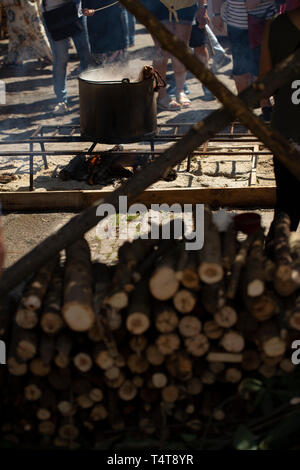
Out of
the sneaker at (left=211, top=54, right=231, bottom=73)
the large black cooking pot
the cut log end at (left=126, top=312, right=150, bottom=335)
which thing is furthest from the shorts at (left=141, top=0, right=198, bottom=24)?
the cut log end at (left=126, top=312, right=150, bottom=335)

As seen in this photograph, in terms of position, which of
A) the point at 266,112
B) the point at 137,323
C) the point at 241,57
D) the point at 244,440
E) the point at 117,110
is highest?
the point at 241,57

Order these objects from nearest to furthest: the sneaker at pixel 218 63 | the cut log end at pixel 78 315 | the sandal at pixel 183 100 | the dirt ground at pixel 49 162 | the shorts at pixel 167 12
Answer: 1. the cut log end at pixel 78 315
2. the dirt ground at pixel 49 162
3. the shorts at pixel 167 12
4. the sandal at pixel 183 100
5. the sneaker at pixel 218 63

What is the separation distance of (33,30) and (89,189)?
18.3ft

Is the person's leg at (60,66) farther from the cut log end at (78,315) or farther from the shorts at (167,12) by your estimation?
the cut log end at (78,315)

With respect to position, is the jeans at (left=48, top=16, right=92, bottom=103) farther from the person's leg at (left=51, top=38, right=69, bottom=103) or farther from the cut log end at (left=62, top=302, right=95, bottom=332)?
the cut log end at (left=62, top=302, right=95, bottom=332)

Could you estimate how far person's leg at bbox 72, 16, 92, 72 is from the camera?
9.77 m

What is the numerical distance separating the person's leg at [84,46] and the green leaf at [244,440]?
25.2ft

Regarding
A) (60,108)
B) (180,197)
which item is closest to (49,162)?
(180,197)

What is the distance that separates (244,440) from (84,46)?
25.9ft

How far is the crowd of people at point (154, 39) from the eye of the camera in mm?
8305

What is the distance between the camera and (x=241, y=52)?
838 centimetres

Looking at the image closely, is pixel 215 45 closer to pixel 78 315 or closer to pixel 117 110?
pixel 117 110

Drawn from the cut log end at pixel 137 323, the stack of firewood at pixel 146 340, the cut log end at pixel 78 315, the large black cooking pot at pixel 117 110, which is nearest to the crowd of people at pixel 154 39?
the large black cooking pot at pixel 117 110

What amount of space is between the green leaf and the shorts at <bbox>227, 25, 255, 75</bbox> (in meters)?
5.95
